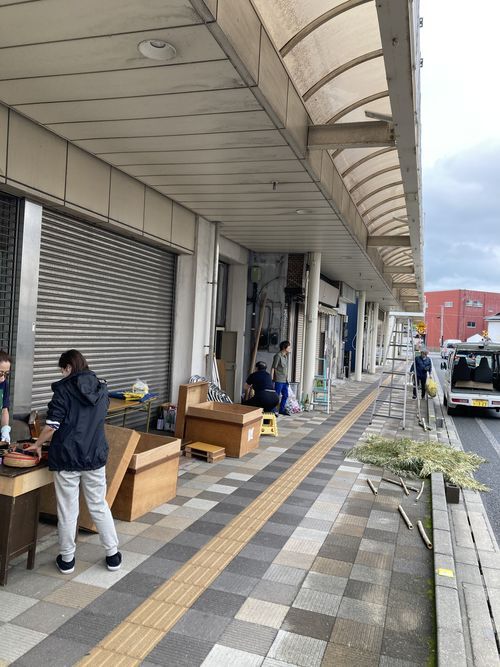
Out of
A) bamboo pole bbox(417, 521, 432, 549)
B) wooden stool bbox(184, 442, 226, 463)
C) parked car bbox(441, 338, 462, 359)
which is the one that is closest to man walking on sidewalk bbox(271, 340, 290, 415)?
wooden stool bbox(184, 442, 226, 463)

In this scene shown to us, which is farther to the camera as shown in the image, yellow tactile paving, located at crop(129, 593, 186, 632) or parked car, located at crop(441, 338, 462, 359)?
parked car, located at crop(441, 338, 462, 359)

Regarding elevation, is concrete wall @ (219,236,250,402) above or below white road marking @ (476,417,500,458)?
above

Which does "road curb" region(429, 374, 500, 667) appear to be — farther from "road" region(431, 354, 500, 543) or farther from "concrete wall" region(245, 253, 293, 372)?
"concrete wall" region(245, 253, 293, 372)

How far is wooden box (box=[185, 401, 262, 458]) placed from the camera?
778cm

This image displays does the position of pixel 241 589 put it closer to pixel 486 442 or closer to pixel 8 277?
pixel 8 277

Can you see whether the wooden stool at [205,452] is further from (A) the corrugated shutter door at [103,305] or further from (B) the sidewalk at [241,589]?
(A) the corrugated shutter door at [103,305]

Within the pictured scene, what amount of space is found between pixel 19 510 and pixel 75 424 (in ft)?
2.35

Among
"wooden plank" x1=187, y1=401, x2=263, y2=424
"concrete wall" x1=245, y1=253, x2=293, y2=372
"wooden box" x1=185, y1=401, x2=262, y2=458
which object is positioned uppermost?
"concrete wall" x1=245, y1=253, x2=293, y2=372

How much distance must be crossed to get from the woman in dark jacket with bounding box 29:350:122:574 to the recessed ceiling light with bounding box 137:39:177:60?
2.26m

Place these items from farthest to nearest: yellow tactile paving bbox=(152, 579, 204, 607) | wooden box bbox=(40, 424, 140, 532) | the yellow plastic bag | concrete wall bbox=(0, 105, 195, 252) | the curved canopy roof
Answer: the yellow plastic bag → concrete wall bbox=(0, 105, 195, 252) → the curved canopy roof → wooden box bbox=(40, 424, 140, 532) → yellow tactile paving bbox=(152, 579, 204, 607)

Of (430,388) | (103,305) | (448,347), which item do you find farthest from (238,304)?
(448,347)

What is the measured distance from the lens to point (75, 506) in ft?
13.0

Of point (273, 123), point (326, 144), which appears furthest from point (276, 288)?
point (273, 123)

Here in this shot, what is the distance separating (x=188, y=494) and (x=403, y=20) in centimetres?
494
